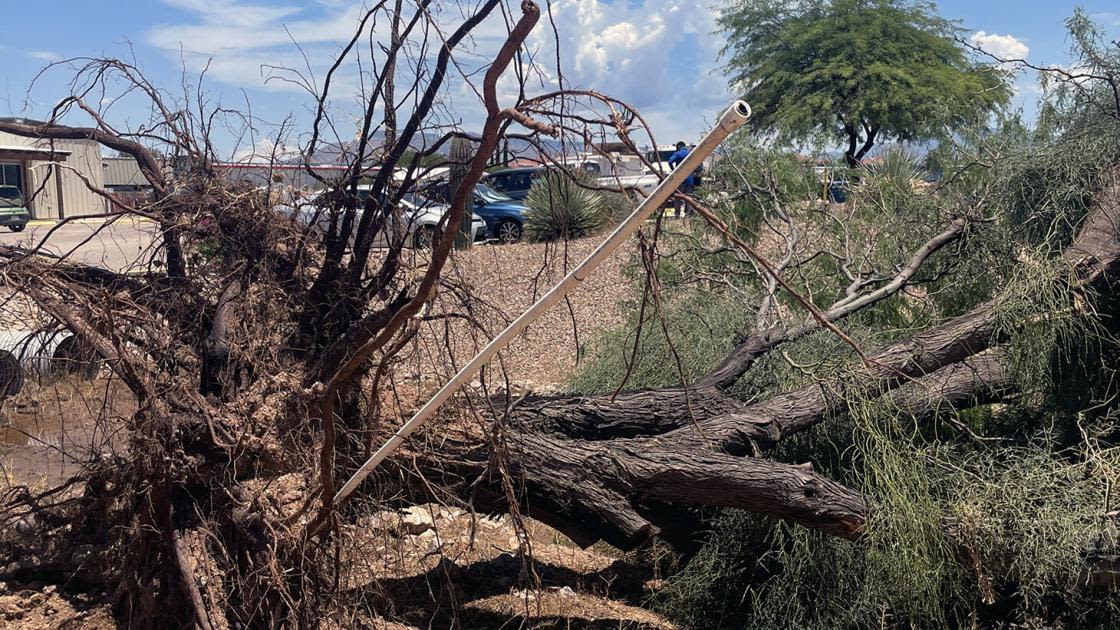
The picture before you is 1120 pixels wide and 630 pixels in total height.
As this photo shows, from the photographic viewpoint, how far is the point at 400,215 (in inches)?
187

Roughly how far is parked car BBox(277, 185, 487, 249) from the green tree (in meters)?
23.5

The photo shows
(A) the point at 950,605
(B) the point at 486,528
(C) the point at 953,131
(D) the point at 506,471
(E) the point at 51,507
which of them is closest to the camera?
(D) the point at 506,471

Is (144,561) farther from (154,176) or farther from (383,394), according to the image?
(154,176)

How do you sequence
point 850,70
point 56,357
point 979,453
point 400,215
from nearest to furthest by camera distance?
1. point 56,357
2. point 400,215
3. point 979,453
4. point 850,70

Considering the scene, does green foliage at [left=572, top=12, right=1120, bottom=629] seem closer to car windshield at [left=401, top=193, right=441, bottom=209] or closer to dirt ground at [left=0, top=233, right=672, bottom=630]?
dirt ground at [left=0, top=233, right=672, bottom=630]

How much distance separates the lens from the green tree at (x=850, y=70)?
27.3m

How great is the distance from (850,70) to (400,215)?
24.8 meters

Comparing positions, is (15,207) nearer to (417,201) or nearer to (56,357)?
(56,357)

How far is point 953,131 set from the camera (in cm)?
876

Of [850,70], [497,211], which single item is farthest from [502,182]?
[850,70]

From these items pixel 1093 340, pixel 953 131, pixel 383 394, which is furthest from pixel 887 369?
pixel 953 131

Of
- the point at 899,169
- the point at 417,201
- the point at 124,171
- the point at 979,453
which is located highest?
the point at 899,169

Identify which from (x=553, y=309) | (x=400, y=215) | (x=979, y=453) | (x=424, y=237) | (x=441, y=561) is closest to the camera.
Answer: (x=400, y=215)

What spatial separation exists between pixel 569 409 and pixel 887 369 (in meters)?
1.83
